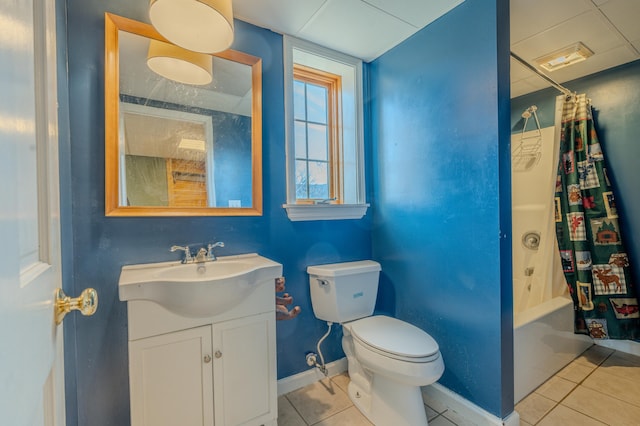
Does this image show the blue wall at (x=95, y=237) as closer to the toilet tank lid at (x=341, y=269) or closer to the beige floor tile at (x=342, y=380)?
the toilet tank lid at (x=341, y=269)

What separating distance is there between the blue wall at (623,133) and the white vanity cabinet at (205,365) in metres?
2.55

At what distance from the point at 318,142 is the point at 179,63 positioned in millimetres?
928

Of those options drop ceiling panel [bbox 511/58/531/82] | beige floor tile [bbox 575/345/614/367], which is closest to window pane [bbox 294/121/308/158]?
drop ceiling panel [bbox 511/58/531/82]

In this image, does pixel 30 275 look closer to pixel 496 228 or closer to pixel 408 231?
pixel 496 228

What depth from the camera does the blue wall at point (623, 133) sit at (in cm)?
202

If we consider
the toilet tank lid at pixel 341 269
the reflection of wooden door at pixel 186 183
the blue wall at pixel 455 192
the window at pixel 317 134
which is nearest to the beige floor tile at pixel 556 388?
the blue wall at pixel 455 192

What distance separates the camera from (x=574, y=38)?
1.73 m

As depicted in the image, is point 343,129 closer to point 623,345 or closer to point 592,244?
point 592,244

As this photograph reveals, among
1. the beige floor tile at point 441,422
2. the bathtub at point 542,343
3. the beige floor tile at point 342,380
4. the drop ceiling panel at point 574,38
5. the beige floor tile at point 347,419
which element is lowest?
the beige floor tile at point 441,422

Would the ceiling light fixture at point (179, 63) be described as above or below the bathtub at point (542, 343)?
above

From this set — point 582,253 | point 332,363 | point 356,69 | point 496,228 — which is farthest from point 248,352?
point 582,253

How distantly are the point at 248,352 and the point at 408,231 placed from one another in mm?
1137

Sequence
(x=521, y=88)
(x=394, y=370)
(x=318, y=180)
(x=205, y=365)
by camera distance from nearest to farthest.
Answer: (x=205, y=365)
(x=394, y=370)
(x=318, y=180)
(x=521, y=88)

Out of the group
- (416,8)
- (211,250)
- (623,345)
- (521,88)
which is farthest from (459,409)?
(521,88)
